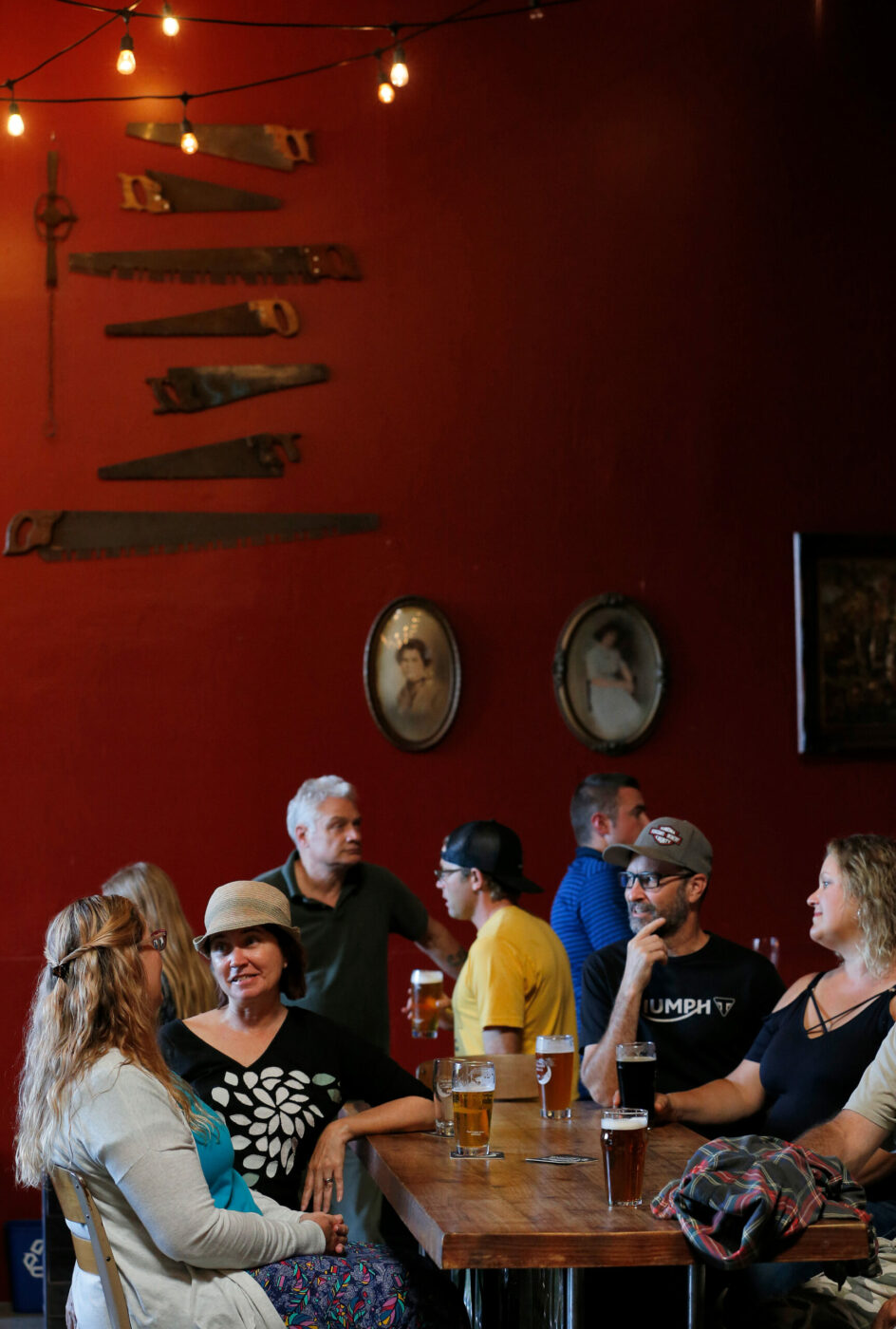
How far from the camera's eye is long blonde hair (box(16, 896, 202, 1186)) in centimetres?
226

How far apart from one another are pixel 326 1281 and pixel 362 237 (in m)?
3.76

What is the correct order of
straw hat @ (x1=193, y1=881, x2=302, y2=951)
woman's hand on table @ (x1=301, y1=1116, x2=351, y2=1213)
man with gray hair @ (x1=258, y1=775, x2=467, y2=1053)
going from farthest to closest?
man with gray hair @ (x1=258, y1=775, x2=467, y2=1053) < straw hat @ (x1=193, y1=881, x2=302, y2=951) < woman's hand on table @ (x1=301, y1=1116, x2=351, y2=1213)

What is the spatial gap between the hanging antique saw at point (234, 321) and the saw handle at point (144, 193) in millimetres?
383

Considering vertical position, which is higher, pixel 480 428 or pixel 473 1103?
pixel 480 428

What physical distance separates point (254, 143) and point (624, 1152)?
4058 mm

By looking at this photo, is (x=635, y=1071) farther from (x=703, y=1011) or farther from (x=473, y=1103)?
(x=703, y=1011)

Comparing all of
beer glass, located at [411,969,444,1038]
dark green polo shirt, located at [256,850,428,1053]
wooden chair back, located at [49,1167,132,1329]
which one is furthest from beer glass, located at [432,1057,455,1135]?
dark green polo shirt, located at [256,850,428,1053]

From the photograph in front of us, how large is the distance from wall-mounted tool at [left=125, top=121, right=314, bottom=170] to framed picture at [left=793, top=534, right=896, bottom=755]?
228cm

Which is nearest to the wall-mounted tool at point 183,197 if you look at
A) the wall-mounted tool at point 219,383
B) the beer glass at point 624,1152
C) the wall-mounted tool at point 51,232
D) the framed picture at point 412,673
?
the wall-mounted tool at point 51,232

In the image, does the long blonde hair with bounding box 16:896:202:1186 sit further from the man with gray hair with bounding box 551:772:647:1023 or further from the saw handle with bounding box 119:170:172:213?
A: the saw handle with bounding box 119:170:172:213

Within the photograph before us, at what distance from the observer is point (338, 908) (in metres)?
4.18

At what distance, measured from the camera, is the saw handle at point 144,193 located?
509 cm

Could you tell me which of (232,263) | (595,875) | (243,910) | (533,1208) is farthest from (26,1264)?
(232,263)

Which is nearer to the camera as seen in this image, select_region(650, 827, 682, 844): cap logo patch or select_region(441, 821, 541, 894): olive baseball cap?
select_region(650, 827, 682, 844): cap logo patch
